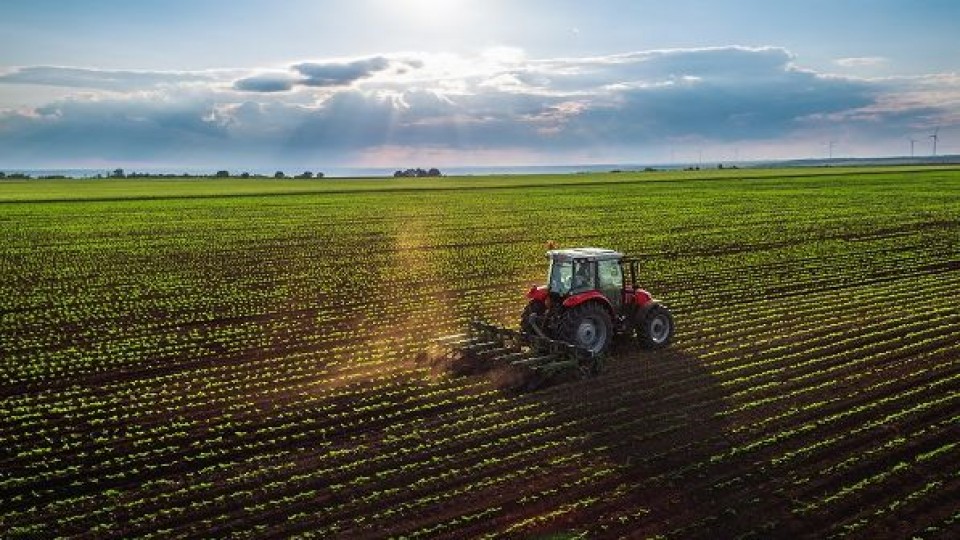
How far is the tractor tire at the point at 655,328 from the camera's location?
1569cm

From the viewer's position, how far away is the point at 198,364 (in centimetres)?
1599

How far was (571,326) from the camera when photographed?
14.6 meters

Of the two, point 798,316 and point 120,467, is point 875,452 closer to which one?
point 798,316

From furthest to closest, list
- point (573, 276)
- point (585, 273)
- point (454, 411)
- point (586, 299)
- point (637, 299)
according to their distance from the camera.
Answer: point (637, 299), point (585, 273), point (573, 276), point (586, 299), point (454, 411)

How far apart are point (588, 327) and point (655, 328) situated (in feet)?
6.15

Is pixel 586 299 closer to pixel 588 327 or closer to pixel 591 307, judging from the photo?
pixel 591 307

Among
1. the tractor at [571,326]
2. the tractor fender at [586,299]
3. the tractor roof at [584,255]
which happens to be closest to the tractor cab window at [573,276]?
the tractor at [571,326]

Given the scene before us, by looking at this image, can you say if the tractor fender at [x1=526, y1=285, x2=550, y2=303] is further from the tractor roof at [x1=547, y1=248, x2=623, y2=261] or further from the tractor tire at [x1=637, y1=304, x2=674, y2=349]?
the tractor tire at [x1=637, y1=304, x2=674, y2=349]

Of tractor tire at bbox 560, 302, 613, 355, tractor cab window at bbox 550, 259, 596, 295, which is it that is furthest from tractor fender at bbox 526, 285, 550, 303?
tractor tire at bbox 560, 302, 613, 355

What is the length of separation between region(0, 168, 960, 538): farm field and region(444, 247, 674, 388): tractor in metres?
0.50

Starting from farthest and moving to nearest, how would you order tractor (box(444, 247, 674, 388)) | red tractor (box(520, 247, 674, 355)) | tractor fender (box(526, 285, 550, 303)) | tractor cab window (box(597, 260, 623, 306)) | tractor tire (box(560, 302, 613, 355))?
tractor fender (box(526, 285, 550, 303)), tractor cab window (box(597, 260, 623, 306)), red tractor (box(520, 247, 674, 355)), tractor tire (box(560, 302, 613, 355)), tractor (box(444, 247, 674, 388))

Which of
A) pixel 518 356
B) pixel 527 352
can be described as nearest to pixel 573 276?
pixel 527 352

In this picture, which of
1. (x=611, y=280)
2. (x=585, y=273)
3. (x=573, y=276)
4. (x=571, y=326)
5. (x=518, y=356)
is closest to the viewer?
(x=518, y=356)

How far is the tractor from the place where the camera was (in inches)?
565
